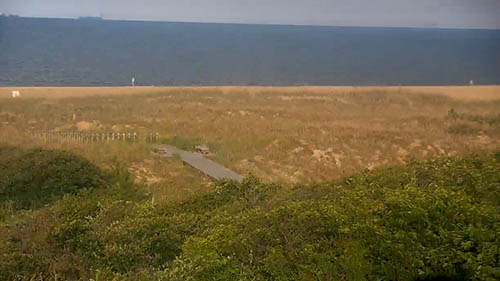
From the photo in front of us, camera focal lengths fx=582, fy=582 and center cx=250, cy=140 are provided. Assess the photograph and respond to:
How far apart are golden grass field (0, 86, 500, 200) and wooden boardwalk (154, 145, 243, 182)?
15.7 inches

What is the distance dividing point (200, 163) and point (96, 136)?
5.64 meters

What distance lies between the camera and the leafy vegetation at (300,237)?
602 centimetres

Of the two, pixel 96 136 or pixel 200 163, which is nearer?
pixel 200 163

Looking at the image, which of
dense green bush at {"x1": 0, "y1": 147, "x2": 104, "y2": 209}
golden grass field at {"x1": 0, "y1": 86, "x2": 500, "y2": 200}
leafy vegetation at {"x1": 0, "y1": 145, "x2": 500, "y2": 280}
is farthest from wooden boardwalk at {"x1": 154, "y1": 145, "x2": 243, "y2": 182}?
leafy vegetation at {"x1": 0, "y1": 145, "x2": 500, "y2": 280}

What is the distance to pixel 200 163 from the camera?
60.9 ft

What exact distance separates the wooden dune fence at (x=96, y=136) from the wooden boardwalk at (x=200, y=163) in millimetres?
1520

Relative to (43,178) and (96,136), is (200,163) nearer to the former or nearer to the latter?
(96,136)

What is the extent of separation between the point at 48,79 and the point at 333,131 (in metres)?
36.8

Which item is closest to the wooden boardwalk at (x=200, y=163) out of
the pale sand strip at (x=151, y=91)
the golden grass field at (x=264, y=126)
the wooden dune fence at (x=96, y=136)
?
the golden grass field at (x=264, y=126)

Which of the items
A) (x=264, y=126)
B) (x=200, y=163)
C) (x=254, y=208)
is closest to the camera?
Answer: (x=254, y=208)

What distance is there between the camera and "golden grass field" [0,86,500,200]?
19031 millimetres

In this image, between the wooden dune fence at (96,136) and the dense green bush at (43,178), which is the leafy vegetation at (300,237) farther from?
the wooden dune fence at (96,136)

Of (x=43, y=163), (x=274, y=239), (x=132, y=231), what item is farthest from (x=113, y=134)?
(x=274, y=239)

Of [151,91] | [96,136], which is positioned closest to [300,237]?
[96,136]
